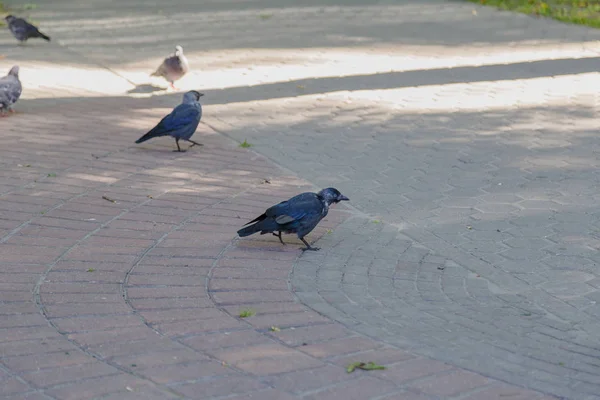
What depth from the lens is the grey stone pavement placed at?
436 centimetres

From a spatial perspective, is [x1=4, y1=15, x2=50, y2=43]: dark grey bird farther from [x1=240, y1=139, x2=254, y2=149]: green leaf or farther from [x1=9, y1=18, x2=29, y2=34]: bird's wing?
[x1=240, y1=139, x2=254, y2=149]: green leaf

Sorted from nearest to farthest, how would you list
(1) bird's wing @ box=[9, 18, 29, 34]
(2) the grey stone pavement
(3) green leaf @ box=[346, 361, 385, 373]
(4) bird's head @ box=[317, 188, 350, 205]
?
(3) green leaf @ box=[346, 361, 385, 373] → (2) the grey stone pavement → (4) bird's head @ box=[317, 188, 350, 205] → (1) bird's wing @ box=[9, 18, 29, 34]

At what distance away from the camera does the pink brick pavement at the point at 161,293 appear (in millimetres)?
3535

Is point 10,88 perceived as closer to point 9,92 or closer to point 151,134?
point 9,92

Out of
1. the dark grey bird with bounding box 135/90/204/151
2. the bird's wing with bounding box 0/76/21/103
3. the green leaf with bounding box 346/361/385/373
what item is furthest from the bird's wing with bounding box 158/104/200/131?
the green leaf with bounding box 346/361/385/373

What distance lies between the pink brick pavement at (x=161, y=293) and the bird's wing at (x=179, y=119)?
0.26 metres

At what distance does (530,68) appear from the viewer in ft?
35.2

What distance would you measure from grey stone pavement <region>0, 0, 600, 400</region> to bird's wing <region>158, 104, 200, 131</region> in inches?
24.7

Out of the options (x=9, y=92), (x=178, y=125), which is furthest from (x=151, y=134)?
(x=9, y=92)

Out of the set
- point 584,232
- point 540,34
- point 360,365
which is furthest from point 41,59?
point 360,365

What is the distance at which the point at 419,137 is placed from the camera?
8.04 m

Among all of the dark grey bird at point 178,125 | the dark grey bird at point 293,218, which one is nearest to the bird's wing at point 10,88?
the dark grey bird at point 178,125

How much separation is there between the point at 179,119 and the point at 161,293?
119 inches

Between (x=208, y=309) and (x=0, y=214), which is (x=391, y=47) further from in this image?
(x=208, y=309)
